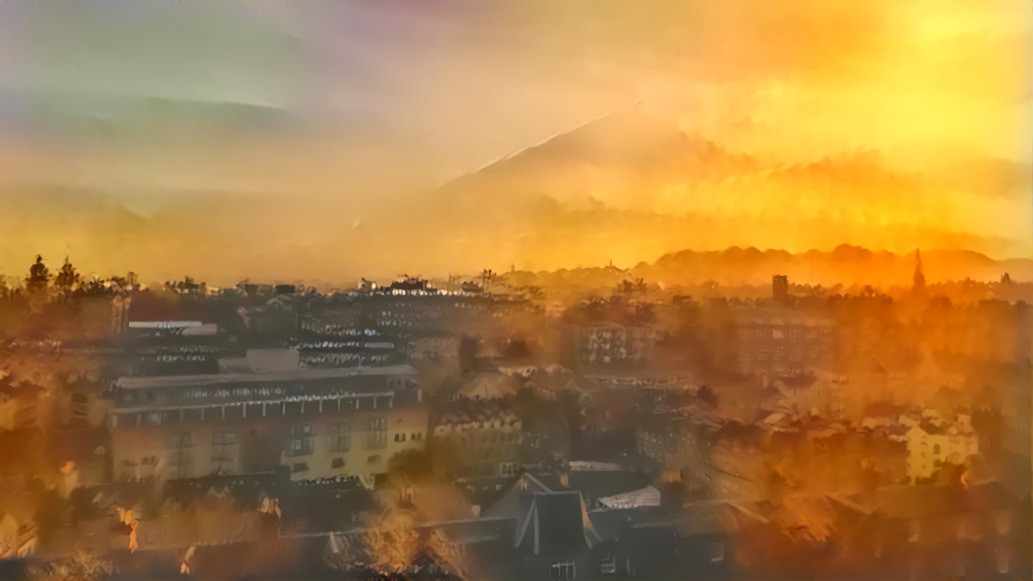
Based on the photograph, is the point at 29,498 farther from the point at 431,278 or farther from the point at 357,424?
the point at 431,278

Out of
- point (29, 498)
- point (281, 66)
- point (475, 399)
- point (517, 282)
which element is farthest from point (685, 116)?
point (29, 498)

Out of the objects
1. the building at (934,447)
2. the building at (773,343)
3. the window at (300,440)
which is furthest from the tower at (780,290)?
the window at (300,440)

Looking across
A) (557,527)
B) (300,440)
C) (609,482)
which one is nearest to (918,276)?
(609,482)

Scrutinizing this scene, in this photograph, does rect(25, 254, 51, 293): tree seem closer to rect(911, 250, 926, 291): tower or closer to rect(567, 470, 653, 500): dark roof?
rect(567, 470, 653, 500): dark roof

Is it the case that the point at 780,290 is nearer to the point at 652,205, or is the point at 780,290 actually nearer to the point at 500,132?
the point at 652,205

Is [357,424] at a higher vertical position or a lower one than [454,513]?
higher

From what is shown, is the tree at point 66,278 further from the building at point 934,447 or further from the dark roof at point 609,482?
the building at point 934,447
